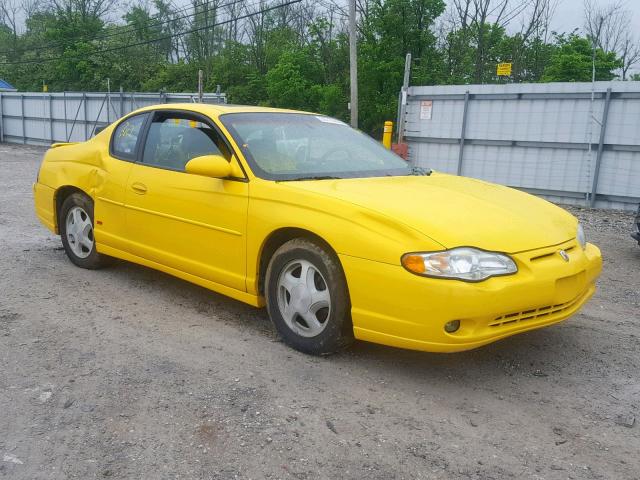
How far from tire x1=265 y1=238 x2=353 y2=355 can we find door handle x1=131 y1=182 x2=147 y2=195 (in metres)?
1.42

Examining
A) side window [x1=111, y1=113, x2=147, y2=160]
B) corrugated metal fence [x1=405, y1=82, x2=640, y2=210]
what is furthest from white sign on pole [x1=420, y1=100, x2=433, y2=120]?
side window [x1=111, y1=113, x2=147, y2=160]

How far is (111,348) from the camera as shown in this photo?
3.73m

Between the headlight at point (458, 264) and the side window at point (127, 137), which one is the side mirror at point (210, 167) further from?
the headlight at point (458, 264)

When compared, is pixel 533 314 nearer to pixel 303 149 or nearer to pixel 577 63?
pixel 303 149

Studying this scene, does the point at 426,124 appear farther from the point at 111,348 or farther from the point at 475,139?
the point at 111,348

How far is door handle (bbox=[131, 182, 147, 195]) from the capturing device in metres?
4.62

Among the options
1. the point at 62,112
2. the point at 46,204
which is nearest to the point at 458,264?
the point at 46,204

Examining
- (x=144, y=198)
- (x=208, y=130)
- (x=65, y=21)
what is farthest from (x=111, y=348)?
(x=65, y=21)

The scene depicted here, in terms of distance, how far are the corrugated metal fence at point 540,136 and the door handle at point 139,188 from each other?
355 inches

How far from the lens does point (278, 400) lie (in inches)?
122

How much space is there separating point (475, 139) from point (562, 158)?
72.4 inches

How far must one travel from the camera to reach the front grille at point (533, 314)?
316 cm

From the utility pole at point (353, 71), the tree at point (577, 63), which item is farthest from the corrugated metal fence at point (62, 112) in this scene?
the tree at point (577, 63)

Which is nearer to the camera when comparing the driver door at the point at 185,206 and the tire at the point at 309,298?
the tire at the point at 309,298
